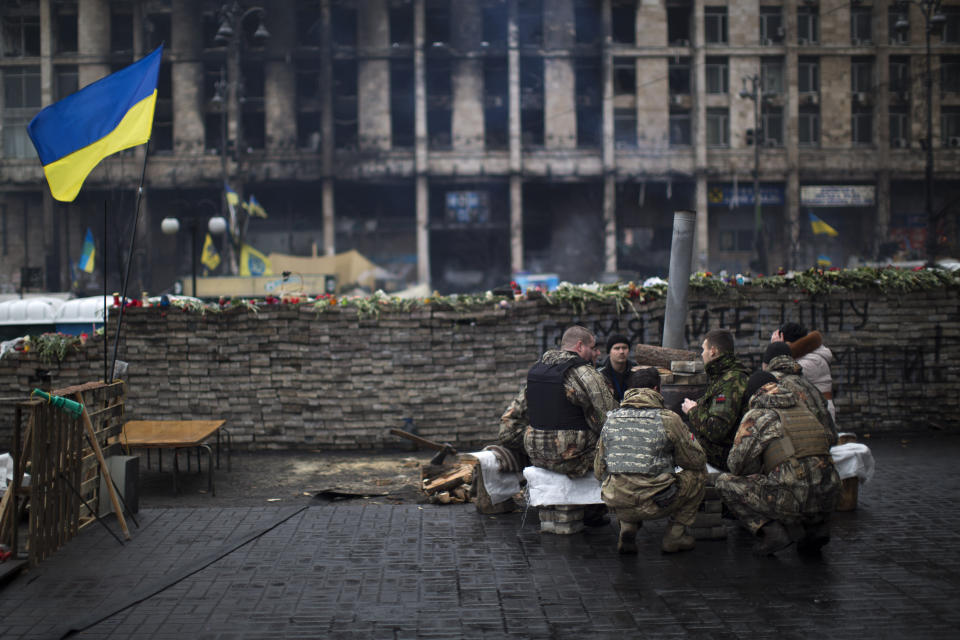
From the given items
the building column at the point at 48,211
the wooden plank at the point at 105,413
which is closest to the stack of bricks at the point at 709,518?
the wooden plank at the point at 105,413

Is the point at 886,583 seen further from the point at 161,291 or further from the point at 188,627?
the point at 161,291

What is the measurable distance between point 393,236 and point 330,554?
124 feet

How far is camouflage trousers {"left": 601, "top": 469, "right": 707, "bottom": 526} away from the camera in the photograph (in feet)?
20.4

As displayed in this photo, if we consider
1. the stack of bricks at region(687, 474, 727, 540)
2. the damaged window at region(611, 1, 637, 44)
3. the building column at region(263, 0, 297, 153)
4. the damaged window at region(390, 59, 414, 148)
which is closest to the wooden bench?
the stack of bricks at region(687, 474, 727, 540)

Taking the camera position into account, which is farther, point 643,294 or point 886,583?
point 643,294

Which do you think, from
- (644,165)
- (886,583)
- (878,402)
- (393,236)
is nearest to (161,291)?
(393,236)

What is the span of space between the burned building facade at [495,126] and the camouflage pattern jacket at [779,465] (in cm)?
3588

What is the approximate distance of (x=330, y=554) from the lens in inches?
256

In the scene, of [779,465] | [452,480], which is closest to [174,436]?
[452,480]

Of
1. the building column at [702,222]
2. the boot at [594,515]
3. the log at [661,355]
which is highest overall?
the building column at [702,222]

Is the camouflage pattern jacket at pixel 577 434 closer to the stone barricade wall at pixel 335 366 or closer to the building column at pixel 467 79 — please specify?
the stone barricade wall at pixel 335 366

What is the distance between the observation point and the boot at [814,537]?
615 cm

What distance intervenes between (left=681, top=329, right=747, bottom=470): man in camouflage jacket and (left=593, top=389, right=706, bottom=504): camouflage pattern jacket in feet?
1.56

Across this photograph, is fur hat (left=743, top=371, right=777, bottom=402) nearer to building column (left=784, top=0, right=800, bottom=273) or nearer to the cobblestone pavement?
the cobblestone pavement
